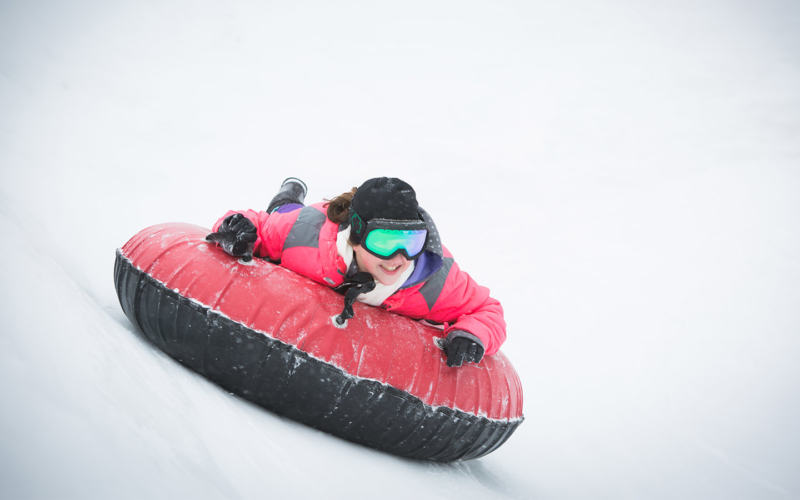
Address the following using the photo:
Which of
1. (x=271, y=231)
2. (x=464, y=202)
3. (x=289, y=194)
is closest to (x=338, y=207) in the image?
(x=271, y=231)

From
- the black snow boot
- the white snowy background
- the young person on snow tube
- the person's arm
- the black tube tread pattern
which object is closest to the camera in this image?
the white snowy background

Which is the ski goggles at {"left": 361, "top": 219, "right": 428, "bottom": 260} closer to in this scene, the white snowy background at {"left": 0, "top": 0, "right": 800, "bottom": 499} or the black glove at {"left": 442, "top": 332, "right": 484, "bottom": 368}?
the black glove at {"left": 442, "top": 332, "right": 484, "bottom": 368}

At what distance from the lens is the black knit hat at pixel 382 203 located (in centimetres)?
149

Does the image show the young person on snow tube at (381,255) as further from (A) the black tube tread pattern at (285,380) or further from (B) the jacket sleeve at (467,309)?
A: (A) the black tube tread pattern at (285,380)

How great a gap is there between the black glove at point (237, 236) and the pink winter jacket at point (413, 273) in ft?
0.37

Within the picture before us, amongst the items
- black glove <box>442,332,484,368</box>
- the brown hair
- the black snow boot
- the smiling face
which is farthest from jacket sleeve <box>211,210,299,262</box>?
black glove <box>442,332,484,368</box>

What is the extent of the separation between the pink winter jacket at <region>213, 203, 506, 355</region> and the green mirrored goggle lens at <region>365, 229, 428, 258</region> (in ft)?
0.44

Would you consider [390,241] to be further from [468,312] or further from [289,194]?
[289,194]

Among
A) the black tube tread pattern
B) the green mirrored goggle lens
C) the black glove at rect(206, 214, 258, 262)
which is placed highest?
the green mirrored goggle lens

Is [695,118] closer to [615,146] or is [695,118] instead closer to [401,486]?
[615,146]

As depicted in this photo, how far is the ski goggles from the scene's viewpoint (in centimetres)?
149

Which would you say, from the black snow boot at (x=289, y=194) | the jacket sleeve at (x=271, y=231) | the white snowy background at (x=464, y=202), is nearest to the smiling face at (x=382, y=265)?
the jacket sleeve at (x=271, y=231)

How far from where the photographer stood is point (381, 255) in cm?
152

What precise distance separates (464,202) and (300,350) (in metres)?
4.68
